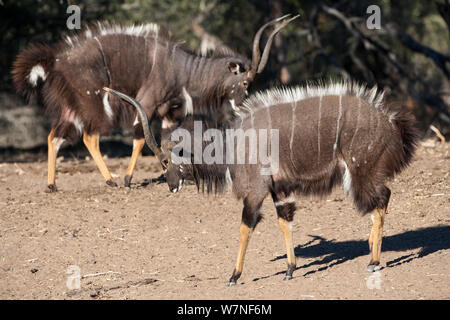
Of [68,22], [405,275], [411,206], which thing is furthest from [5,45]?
[405,275]

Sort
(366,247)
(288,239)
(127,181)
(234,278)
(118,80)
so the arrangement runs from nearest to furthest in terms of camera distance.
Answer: (234,278)
(288,239)
(366,247)
(127,181)
(118,80)

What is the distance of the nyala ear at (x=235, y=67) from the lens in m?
8.72

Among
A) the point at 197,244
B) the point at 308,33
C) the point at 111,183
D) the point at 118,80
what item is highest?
the point at 308,33

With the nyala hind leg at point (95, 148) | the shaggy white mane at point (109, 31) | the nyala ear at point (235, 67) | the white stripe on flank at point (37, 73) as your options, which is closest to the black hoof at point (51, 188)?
the nyala hind leg at point (95, 148)

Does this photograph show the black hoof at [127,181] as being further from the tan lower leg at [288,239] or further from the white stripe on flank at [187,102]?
the tan lower leg at [288,239]

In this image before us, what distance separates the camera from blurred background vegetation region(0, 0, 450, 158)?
481 inches

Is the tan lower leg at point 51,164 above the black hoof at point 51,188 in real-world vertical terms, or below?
above

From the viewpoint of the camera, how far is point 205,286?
5375mm

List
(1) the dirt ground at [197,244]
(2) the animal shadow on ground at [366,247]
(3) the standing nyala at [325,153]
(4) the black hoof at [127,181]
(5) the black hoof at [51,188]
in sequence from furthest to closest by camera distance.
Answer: (4) the black hoof at [127,181] < (5) the black hoof at [51,188] < (2) the animal shadow on ground at [366,247] < (3) the standing nyala at [325,153] < (1) the dirt ground at [197,244]

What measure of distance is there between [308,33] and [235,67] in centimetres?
521

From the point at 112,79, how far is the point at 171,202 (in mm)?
1741

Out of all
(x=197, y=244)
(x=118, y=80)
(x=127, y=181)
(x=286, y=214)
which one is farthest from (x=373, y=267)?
(x=118, y=80)

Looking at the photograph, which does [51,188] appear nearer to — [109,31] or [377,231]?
[109,31]

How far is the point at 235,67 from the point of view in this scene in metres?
8.74
